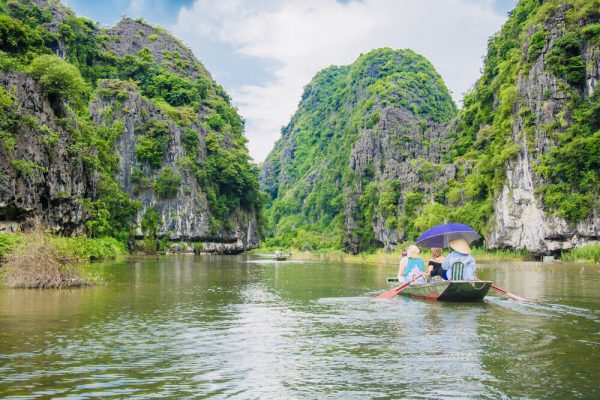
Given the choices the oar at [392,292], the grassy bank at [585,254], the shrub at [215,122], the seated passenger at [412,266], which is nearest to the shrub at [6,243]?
the oar at [392,292]

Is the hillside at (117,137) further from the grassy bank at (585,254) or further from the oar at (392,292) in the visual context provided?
the grassy bank at (585,254)

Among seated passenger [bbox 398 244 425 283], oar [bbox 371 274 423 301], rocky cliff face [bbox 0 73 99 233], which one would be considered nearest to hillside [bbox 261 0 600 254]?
Result: seated passenger [bbox 398 244 425 283]

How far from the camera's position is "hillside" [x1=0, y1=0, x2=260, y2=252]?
105 feet

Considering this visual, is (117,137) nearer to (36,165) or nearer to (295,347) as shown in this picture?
(36,165)

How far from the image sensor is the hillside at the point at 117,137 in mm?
32156

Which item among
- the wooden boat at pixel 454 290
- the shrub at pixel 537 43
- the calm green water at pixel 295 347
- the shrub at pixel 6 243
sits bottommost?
the calm green water at pixel 295 347

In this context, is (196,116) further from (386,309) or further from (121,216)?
(386,309)

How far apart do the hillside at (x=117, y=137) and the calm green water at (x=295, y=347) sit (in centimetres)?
1853

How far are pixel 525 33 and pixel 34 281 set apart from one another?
5464cm

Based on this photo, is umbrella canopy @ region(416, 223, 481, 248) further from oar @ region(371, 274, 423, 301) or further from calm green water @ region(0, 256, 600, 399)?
calm green water @ region(0, 256, 600, 399)

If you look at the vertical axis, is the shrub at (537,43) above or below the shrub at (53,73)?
above

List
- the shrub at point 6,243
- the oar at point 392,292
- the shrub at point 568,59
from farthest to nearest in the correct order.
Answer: the shrub at point 568,59 < the shrub at point 6,243 < the oar at point 392,292

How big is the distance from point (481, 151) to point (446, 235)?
55368 mm

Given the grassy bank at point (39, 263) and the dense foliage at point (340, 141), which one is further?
the dense foliage at point (340, 141)
